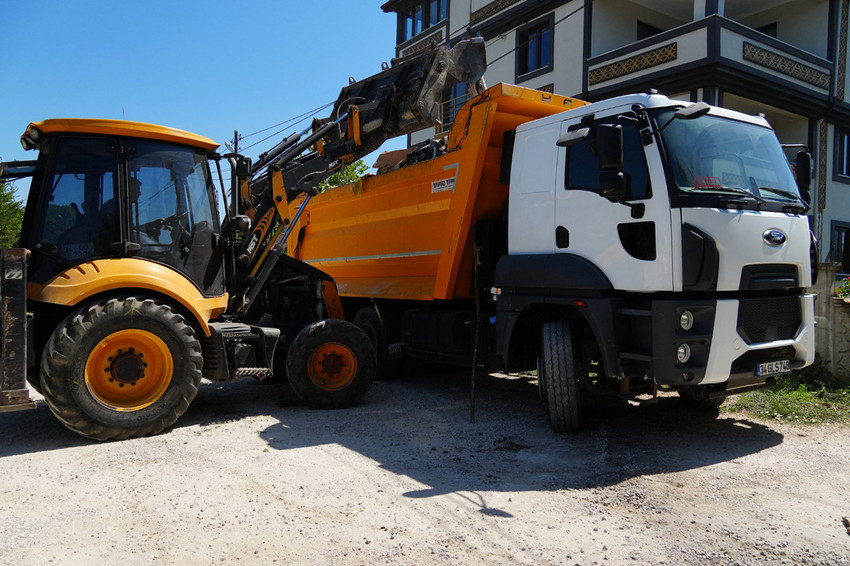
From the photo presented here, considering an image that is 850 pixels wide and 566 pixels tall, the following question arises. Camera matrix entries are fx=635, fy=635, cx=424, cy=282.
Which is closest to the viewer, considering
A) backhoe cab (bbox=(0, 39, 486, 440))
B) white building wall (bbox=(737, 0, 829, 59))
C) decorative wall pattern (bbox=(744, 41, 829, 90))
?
backhoe cab (bbox=(0, 39, 486, 440))

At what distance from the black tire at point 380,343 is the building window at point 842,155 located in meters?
14.3

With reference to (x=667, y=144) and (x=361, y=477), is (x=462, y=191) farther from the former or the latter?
(x=361, y=477)

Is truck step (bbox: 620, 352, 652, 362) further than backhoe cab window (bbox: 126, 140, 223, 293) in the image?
No

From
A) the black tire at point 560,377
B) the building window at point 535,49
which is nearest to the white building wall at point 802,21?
the building window at point 535,49

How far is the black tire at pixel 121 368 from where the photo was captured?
505cm

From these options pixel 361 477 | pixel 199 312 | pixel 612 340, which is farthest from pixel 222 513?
pixel 612 340

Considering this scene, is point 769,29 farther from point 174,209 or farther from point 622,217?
point 174,209

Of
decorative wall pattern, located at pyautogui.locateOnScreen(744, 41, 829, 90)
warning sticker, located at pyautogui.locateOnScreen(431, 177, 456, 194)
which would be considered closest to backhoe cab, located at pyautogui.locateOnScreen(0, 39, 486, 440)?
warning sticker, located at pyautogui.locateOnScreen(431, 177, 456, 194)

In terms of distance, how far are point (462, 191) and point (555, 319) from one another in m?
1.72

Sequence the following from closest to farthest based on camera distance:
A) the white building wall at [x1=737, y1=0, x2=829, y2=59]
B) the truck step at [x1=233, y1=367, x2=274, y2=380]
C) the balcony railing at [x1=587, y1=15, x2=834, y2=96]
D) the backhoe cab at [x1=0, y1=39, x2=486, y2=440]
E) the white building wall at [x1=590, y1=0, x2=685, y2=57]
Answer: the backhoe cab at [x1=0, y1=39, x2=486, y2=440], the truck step at [x1=233, y1=367, x2=274, y2=380], the balcony railing at [x1=587, y1=15, x2=834, y2=96], the white building wall at [x1=737, y1=0, x2=829, y2=59], the white building wall at [x1=590, y1=0, x2=685, y2=57]

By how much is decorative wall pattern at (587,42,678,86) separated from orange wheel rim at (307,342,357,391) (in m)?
11.0

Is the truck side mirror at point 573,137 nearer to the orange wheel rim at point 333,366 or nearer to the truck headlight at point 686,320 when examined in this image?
the truck headlight at point 686,320

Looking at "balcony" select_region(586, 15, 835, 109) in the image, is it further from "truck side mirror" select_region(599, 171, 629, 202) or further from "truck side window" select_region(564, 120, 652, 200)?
"truck side mirror" select_region(599, 171, 629, 202)

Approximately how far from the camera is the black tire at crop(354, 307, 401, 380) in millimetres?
8453
